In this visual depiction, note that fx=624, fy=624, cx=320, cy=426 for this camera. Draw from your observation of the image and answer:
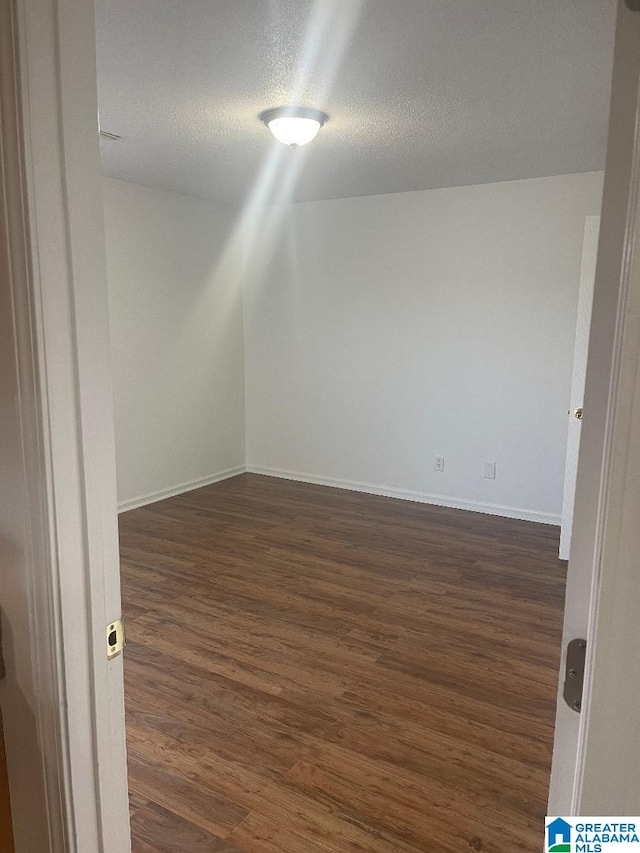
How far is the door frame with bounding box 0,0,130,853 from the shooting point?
84cm

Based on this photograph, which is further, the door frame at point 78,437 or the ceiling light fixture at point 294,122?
the ceiling light fixture at point 294,122

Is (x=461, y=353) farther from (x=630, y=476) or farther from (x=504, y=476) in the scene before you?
(x=630, y=476)

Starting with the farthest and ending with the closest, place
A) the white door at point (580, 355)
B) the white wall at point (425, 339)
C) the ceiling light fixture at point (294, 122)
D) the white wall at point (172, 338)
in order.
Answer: the white wall at point (172, 338), the white wall at point (425, 339), the white door at point (580, 355), the ceiling light fixture at point (294, 122)

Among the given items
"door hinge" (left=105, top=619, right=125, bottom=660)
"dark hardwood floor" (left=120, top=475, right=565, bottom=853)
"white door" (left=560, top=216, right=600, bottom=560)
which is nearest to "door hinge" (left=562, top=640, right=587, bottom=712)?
"door hinge" (left=105, top=619, right=125, bottom=660)

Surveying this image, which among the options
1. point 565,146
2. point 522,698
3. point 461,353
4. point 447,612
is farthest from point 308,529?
point 565,146

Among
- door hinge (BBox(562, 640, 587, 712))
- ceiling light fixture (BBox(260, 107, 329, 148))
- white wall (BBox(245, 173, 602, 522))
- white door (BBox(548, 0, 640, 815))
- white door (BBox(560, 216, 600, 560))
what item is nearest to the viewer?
white door (BBox(548, 0, 640, 815))

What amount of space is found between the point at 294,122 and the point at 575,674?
8.78ft

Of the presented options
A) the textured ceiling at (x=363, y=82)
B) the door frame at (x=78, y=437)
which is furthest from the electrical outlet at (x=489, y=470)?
the door frame at (x=78, y=437)

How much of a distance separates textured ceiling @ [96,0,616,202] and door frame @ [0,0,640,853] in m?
1.22

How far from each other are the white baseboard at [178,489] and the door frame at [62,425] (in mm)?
3728

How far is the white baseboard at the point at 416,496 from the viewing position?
4.65 meters

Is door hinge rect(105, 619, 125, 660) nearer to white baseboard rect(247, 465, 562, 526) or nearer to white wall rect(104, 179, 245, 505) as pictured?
white wall rect(104, 179, 245, 505)

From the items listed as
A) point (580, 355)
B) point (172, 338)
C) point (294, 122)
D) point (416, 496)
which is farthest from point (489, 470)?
point (294, 122)

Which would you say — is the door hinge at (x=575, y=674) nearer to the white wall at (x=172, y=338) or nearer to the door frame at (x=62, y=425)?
the door frame at (x=62, y=425)
